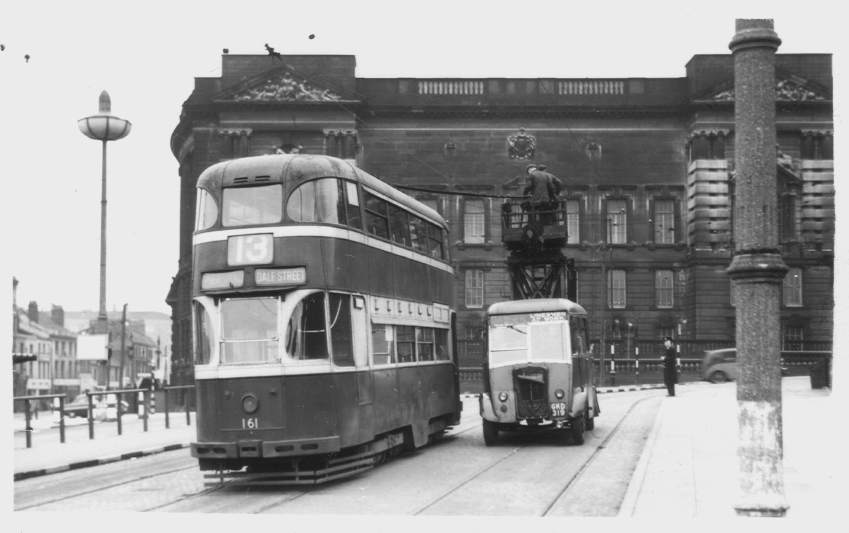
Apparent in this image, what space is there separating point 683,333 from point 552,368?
48.1 ft

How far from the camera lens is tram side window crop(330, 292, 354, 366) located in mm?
14992

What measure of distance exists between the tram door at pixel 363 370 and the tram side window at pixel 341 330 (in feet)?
0.49

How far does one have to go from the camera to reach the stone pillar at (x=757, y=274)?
8.25m

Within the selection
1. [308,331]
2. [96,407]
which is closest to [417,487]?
[308,331]

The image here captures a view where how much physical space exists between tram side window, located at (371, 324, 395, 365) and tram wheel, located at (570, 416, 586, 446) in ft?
13.8

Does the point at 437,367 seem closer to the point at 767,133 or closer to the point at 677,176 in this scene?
the point at 767,133

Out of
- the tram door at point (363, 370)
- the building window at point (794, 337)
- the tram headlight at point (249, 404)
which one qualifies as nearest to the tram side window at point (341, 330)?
the tram door at point (363, 370)

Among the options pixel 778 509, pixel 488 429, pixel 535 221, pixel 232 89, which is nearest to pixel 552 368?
pixel 488 429

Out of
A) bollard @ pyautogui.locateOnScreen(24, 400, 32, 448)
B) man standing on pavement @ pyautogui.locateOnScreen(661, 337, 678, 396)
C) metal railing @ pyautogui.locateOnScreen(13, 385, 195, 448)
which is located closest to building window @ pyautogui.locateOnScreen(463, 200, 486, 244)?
man standing on pavement @ pyautogui.locateOnScreen(661, 337, 678, 396)

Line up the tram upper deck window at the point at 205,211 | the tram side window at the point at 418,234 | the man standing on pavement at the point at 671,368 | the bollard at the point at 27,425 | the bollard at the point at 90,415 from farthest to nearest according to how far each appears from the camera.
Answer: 1. the man standing on pavement at the point at 671,368
2. the bollard at the point at 90,415
3. the bollard at the point at 27,425
4. the tram side window at the point at 418,234
5. the tram upper deck window at the point at 205,211

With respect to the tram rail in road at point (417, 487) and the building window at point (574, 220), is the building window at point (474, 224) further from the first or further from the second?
the tram rail in road at point (417, 487)

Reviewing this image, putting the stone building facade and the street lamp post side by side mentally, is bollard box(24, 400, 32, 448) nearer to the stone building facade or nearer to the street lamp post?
the street lamp post

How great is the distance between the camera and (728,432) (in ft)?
61.1

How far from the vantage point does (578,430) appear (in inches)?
789
